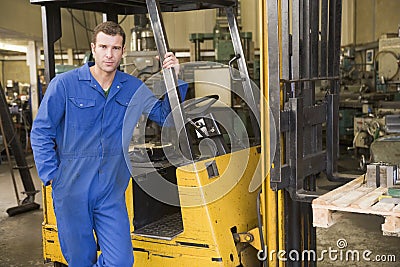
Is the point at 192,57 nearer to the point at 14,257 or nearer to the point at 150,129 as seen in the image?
the point at 150,129

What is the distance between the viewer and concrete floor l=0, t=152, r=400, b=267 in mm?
4527

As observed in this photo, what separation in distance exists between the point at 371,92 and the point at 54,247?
27.1 feet

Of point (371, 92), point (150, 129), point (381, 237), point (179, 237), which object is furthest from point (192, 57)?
point (179, 237)

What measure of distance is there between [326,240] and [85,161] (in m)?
2.88

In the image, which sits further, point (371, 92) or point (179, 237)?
point (371, 92)

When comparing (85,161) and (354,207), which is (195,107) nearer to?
(85,161)

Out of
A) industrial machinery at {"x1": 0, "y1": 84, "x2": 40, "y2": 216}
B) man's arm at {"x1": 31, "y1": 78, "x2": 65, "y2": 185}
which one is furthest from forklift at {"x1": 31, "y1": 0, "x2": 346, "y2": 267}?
industrial machinery at {"x1": 0, "y1": 84, "x2": 40, "y2": 216}

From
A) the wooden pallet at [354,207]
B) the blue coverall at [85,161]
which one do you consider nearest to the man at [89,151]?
the blue coverall at [85,161]

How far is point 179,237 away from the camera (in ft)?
10.2

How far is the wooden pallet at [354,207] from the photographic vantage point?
2.40 meters

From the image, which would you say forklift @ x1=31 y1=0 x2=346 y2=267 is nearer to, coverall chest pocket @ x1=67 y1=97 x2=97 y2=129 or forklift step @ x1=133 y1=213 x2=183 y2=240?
forklift step @ x1=133 y1=213 x2=183 y2=240

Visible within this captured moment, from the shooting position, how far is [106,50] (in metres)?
2.90

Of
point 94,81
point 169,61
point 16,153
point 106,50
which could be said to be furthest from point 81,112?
point 16,153

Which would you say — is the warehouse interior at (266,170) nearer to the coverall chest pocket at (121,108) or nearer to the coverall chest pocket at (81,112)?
the coverall chest pocket at (121,108)
